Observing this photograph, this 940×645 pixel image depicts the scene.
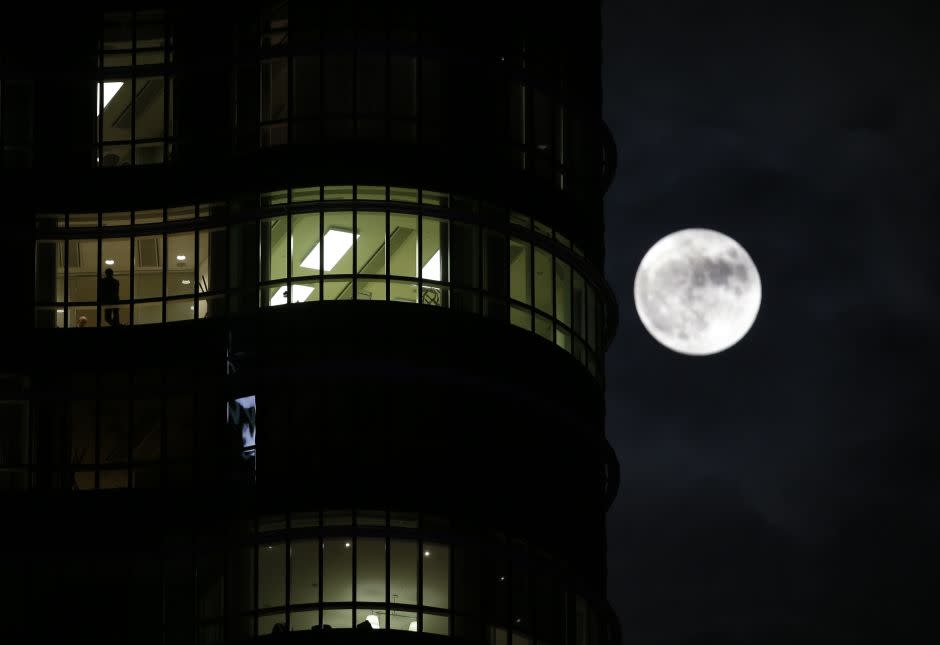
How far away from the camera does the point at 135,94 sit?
55.0m

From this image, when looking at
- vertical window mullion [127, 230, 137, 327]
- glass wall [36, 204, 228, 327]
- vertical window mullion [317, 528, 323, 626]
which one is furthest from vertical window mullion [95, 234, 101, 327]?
vertical window mullion [317, 528, 323, 626]

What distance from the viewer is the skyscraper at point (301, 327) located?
50094 mm

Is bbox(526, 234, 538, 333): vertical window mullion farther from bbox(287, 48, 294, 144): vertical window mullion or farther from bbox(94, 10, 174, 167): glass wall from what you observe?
bbox(94, 10, 174, 167): glass wall

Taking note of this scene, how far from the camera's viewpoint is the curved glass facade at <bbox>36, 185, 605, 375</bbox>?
5178 centimetres

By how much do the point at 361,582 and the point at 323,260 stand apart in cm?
800

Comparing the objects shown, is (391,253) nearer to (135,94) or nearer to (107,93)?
(135,94)

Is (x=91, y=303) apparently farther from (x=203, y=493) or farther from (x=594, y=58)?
(x=594, y=58)

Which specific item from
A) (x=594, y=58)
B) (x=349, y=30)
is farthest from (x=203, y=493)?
(x=594, y=58)

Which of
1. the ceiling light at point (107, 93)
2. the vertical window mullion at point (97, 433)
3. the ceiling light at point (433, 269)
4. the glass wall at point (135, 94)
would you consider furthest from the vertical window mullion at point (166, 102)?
the ceiling light at point (433, 269)

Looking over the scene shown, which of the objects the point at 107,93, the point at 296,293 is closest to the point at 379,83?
the point at 296,293

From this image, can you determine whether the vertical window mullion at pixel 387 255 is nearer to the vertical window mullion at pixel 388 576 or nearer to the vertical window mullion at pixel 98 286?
the vertical window mullion at pixel 388 576

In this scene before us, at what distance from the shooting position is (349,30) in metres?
53.1

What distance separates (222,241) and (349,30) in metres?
6.18

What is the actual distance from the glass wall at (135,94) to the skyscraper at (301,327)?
2.8 inches
